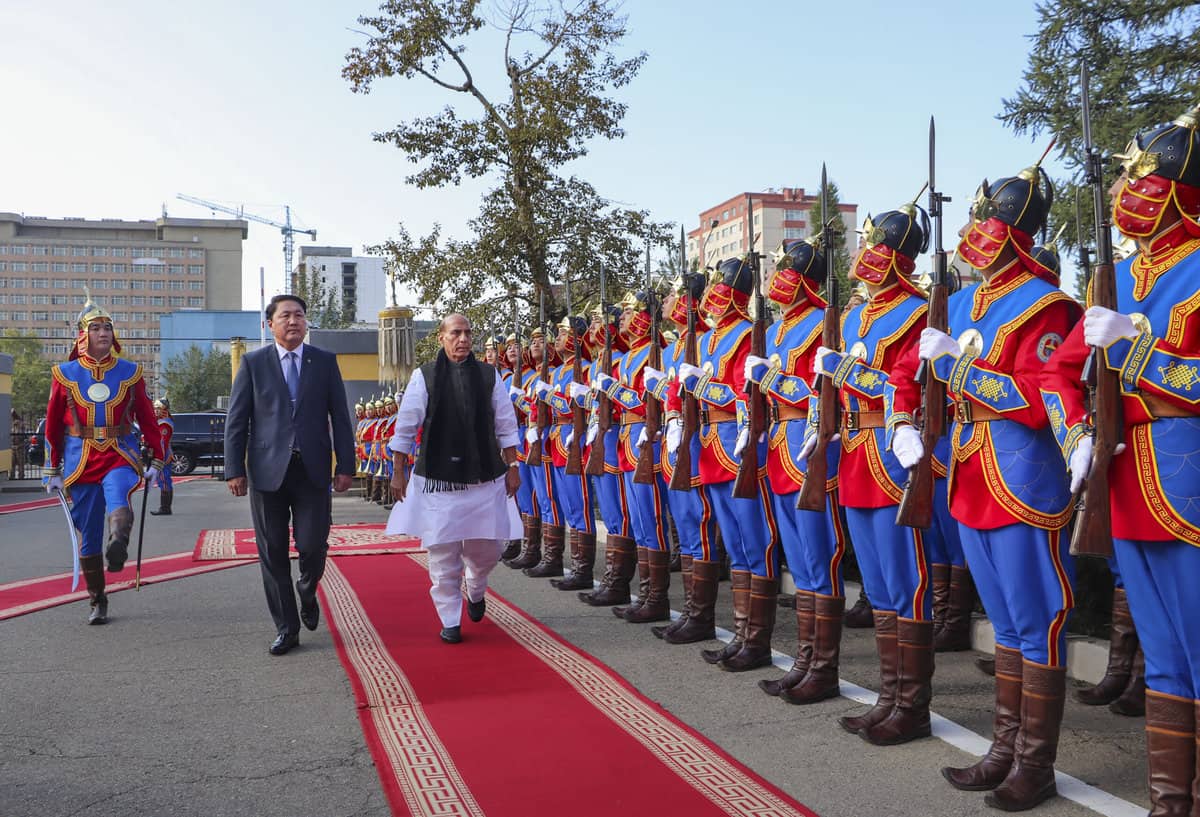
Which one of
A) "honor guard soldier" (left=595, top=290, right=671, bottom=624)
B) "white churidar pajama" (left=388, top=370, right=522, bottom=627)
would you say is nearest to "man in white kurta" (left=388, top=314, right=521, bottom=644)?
"white churidar pajama" (left=388, top=370, right=522, bottom=627)

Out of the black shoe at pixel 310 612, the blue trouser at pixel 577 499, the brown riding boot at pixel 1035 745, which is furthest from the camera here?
the blue trouser at pixel 577 499

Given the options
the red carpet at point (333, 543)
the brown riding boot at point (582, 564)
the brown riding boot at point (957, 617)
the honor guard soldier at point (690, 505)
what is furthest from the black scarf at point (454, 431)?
the red carpet at point (333, 543)

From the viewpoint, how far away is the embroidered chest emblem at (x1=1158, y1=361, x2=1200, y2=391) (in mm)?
3391

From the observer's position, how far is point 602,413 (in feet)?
27.5

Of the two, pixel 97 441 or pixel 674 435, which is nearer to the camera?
pixel 674 435

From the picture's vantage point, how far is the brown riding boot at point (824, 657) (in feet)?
17.8

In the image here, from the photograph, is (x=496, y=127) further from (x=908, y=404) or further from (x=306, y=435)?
(x=908, y=404)

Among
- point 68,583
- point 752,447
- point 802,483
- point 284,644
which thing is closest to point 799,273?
point 752,447

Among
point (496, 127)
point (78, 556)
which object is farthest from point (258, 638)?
point (496, 127)

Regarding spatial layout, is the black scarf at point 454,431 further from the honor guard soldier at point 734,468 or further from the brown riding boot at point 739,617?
the brown riding boot at point 739,617

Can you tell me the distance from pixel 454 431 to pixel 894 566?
10.4 ft

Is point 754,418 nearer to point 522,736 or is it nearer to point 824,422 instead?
point 824,422

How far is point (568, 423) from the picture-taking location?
379 inches

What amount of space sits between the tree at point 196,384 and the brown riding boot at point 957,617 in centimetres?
6934
